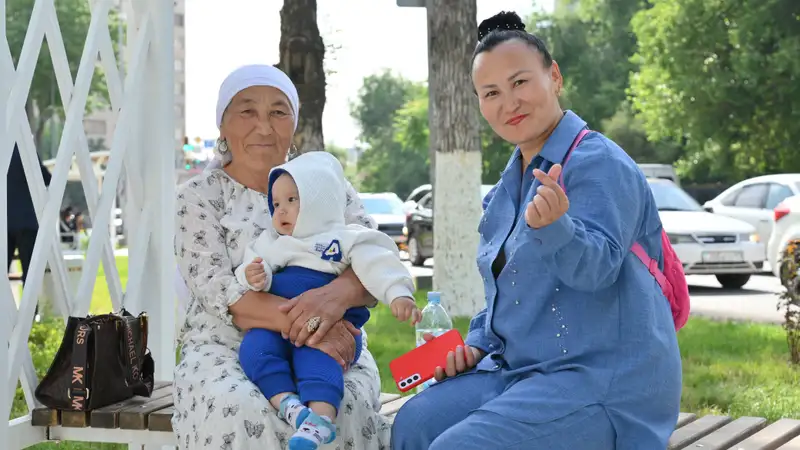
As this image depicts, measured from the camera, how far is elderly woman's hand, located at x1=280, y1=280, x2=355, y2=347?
3.60 m

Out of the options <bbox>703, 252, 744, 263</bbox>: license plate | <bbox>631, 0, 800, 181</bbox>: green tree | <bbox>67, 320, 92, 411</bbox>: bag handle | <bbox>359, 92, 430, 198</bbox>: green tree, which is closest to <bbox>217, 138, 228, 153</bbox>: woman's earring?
<bbox>67, 320, 92, 411</bbox>: bag handle

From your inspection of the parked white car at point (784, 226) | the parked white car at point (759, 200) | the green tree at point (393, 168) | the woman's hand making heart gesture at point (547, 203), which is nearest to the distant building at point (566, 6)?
the green tree at point (393, 168)

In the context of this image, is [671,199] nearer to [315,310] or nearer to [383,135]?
[315,310]

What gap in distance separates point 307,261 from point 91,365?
3.20ft

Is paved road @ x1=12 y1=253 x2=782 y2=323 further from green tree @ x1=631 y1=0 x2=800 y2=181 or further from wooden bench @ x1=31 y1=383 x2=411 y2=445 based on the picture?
green tree @ x1=631 y1=0 x2=800 y2=181

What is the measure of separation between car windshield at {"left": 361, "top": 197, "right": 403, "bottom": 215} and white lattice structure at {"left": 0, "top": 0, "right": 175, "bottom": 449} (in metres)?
23.4

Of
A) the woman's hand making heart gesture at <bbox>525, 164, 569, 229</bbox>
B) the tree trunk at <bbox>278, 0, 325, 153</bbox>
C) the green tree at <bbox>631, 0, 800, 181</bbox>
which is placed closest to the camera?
the woman's hand making heart gesture at <bbox>525, 164, 569, 229</bbox>

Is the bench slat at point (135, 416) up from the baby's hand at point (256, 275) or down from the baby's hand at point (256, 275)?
down

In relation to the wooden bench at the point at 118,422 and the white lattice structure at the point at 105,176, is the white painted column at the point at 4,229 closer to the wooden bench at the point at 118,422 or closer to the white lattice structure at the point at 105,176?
the white lattice structure at the point at 105,176

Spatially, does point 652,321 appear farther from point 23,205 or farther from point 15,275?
point 15,275

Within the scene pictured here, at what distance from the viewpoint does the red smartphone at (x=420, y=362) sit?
362cm

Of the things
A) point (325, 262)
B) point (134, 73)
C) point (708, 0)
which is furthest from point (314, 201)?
point (708, 0)

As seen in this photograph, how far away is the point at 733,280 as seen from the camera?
16.3 metres

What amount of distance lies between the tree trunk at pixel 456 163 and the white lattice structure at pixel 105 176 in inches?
244
